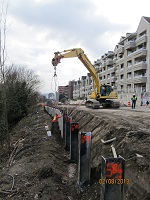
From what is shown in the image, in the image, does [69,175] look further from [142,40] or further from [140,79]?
[142,40]

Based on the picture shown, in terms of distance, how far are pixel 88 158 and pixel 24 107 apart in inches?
925

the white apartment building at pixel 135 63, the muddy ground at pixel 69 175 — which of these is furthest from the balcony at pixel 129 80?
the muddy ground at pixel 69 175

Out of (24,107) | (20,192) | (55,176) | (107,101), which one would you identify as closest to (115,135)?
(55,176)

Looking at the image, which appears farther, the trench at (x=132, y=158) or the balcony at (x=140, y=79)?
the balcony at (x=140, y=79)

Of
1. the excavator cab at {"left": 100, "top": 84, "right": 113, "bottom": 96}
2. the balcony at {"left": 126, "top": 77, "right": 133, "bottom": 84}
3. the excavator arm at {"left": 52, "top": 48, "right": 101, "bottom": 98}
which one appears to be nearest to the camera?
the excavator arm at {"left": 52, "top": 48, "right": 101, "bottom": 98}

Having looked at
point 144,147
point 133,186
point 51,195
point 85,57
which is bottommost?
point 51,195

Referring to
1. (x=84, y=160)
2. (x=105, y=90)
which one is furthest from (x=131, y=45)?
(x=84, y=160)

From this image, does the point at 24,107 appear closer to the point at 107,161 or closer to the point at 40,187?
the point at 40,187

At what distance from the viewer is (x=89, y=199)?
4504 mm

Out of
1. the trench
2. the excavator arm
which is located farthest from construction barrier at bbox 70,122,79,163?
the excavator arm

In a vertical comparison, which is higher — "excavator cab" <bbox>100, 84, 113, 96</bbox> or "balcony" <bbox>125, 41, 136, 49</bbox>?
"balcony" <bbox>125, 41, 136, 49</bbox>

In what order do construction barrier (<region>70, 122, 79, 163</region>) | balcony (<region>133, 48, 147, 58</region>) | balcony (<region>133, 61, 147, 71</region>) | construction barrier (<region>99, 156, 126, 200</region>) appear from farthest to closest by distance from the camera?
balcony (<region>133, 48, 147, 58</region>) < balcony (<region>133, 61, 147, 71</region>) < construction barrier (<region>70, 122, 79, 163</region>) < construction barrier (<region>99, 156, 126, 200</region>)

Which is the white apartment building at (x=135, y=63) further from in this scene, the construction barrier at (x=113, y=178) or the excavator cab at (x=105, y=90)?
the construction barrier at (x=113, y=178)

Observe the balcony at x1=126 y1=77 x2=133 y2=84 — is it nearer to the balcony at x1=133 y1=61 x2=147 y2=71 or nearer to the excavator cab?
the balcony at x1=133 y1=61 x2=147 y2=71
